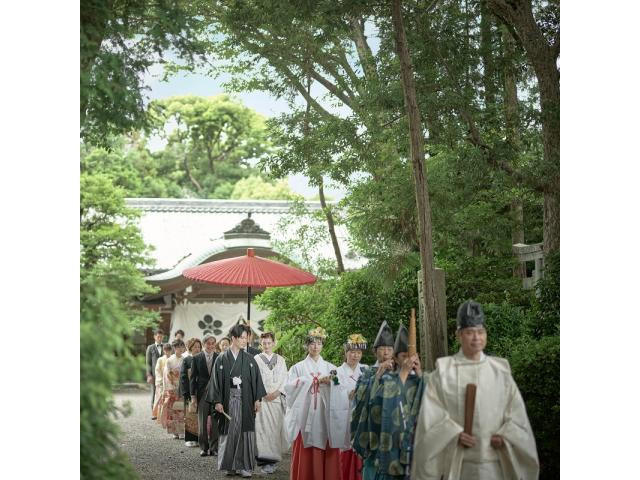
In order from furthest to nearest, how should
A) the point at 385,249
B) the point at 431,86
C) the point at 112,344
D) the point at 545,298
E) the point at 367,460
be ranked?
1. the point at 385,249
2. the point at 431,86
3. the point at 545,298
4. the point at 367,460
5. the point at 112,344

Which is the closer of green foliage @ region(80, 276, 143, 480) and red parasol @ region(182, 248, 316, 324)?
green foliage @ region(80, 276, 143, 480)

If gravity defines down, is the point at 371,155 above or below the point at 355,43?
below

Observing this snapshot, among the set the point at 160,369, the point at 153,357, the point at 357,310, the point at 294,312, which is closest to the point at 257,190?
the point at 153,357

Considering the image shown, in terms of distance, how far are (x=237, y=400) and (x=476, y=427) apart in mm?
3894

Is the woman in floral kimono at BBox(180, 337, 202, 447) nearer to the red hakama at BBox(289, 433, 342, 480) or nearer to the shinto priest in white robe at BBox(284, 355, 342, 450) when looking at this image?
the shinto priest in white robe at BBox(284, 355, 342, 450)

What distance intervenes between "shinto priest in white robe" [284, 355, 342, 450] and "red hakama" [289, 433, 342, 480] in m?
0.06

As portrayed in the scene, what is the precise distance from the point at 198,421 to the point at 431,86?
14.7ft

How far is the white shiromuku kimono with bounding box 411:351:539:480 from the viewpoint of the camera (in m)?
4.44

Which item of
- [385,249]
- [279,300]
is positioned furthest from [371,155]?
[279,300]

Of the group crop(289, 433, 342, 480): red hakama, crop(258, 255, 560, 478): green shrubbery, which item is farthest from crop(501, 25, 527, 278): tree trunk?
crop(289, 433, 342, 480): red hakama

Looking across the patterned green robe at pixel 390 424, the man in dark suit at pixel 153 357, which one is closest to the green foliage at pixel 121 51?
the patterned green robe at pixel 390 424

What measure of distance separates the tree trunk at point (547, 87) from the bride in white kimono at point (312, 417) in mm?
2115

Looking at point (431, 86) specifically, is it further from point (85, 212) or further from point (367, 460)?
point (85, 212)

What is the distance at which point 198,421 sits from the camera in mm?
9867
